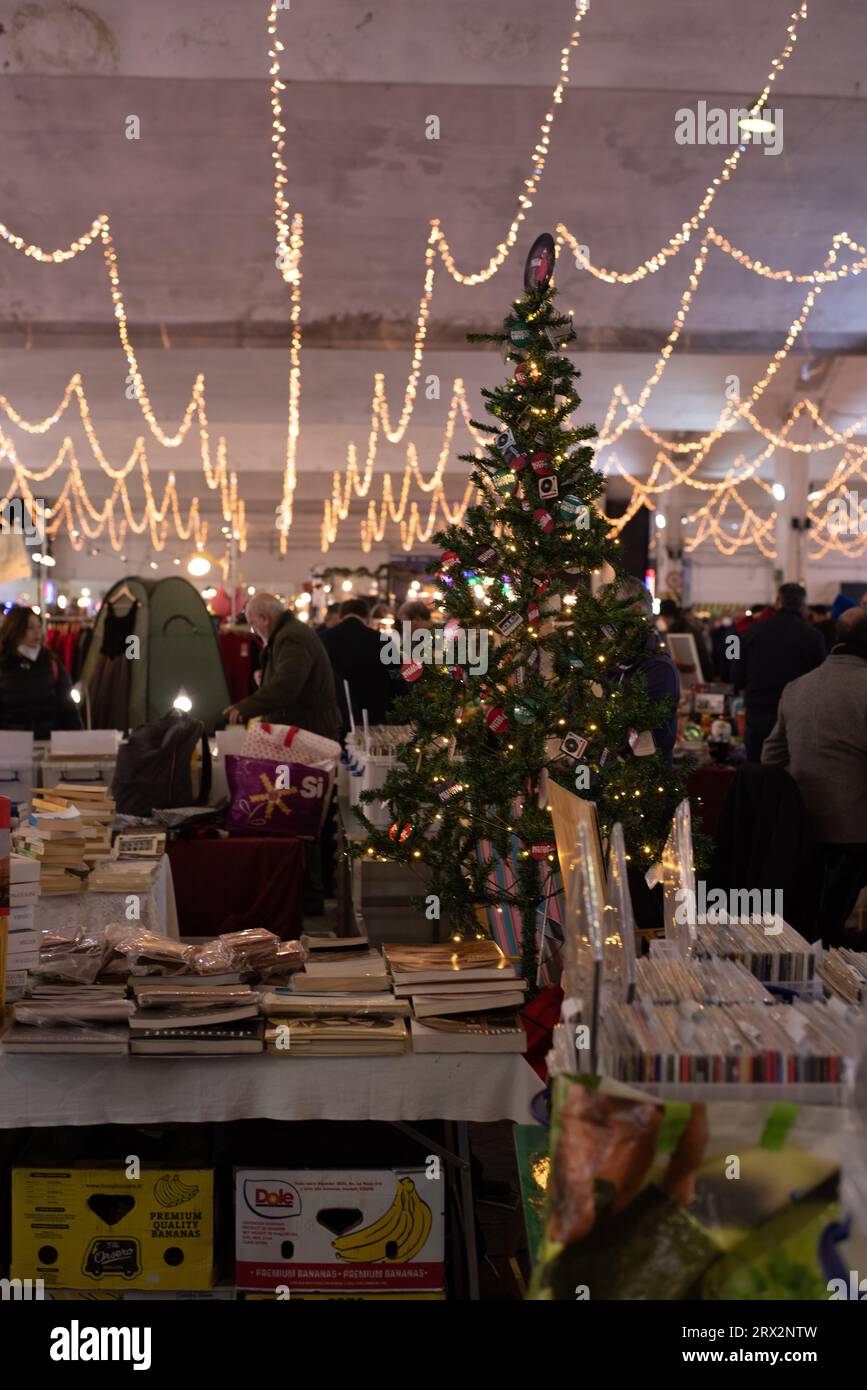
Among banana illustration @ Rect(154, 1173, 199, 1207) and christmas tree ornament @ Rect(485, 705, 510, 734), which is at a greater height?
christmas tree ornament @ Rect(485, 705, 510, 734)

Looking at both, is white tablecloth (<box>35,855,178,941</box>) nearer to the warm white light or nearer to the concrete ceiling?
the concrete ceiling

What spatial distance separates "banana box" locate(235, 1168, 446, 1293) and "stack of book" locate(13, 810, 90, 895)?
1.48 m

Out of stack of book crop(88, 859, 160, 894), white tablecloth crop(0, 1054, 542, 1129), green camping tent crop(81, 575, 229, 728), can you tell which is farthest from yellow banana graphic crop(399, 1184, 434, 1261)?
green camping tent crop(81, 575, 229, 728)

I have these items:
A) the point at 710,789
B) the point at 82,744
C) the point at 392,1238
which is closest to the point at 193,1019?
the point at 392,1238

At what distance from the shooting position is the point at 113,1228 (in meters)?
2.72

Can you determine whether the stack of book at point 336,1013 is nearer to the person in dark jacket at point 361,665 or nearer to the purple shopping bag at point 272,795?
the purple shopping bag at point 272,795

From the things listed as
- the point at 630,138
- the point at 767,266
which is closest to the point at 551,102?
the point at 630,138

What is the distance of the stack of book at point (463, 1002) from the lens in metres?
2.75

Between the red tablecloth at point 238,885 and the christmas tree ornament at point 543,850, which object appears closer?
the christmas tree ornament at point 543,850

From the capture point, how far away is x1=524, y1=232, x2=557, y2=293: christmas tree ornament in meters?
3.75

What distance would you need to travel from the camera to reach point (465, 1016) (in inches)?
112

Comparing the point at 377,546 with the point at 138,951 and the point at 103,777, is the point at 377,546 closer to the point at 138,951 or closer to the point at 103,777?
the point at 103,777

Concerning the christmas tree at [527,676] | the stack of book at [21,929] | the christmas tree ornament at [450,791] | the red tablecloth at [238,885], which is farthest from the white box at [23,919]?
the red tablecloth at [238,885]

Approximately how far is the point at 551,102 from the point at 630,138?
740mm
